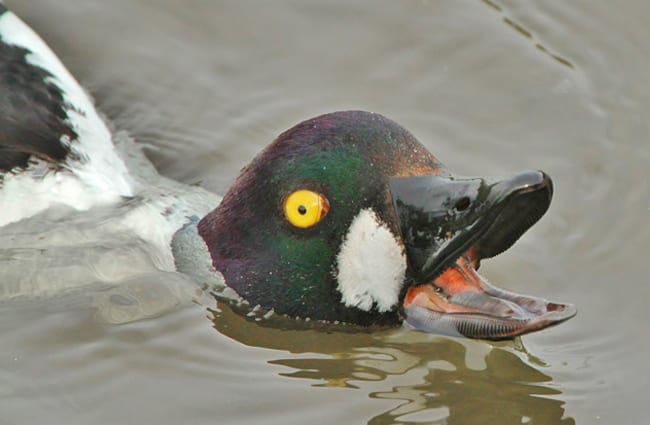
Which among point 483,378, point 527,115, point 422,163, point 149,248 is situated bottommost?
point 483,378

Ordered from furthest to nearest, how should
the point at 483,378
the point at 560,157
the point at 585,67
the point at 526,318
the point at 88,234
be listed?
the point at 585,67
the point at 560,157
the point at 88,234
the point at 483,378
the point at 526,318

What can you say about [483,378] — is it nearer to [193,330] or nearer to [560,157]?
[193,330]

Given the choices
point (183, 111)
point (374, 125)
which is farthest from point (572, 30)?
point (374, 125)

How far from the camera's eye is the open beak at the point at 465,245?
232 inches

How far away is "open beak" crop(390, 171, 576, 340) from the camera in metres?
5.90

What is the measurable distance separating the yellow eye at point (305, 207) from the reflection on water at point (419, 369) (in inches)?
23.6

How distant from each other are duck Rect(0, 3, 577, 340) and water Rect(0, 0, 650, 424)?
269 mm

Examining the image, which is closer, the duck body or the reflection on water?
the reflection on water

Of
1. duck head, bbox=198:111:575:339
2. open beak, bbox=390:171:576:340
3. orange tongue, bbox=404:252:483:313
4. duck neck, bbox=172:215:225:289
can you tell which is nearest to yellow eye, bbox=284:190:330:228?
duck head, bbox=198:111:575:339

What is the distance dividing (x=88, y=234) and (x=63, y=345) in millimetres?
881

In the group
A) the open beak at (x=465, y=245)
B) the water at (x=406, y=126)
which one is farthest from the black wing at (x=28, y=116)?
the open beak at (x=465, y=245)

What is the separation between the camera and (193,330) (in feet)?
22.3

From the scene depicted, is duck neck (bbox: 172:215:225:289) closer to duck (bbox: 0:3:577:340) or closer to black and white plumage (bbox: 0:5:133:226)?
duck (bbox: 0:3:577:340)

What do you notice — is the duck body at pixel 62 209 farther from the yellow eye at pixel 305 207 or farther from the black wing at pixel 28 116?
the yellow eye at pixel 305 207
